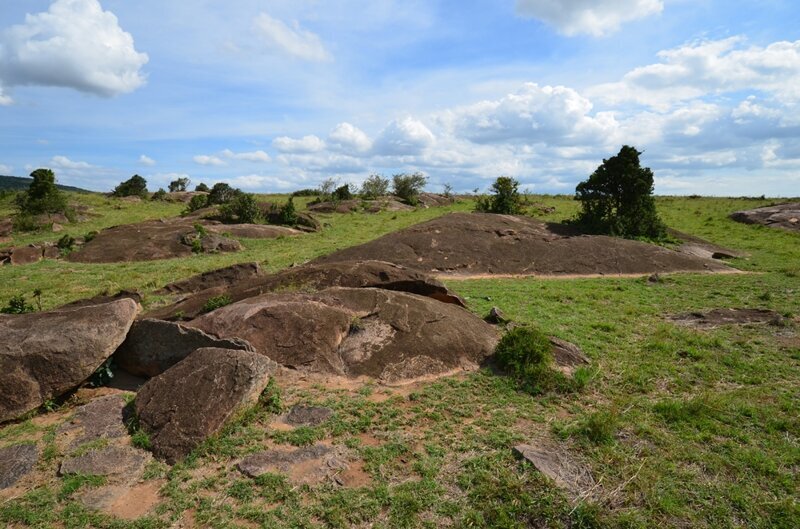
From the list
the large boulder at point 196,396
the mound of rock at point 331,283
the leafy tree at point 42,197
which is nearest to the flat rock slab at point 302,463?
the large boulder at point 196,396

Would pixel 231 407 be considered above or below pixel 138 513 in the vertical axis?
above

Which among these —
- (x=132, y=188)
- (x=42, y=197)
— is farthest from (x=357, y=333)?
(x=132, y=188)

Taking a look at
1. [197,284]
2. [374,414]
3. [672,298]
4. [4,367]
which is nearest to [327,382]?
[374,414]

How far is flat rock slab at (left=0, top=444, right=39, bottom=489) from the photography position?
6742 millimetres

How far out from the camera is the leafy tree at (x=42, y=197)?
121ft

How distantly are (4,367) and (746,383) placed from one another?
45.5 ft

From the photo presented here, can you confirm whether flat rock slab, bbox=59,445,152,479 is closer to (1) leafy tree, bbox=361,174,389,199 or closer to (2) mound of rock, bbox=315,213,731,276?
(2) mound of rock, bbox=315,213,731,276

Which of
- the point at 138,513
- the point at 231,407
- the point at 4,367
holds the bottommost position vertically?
the point at 138,513

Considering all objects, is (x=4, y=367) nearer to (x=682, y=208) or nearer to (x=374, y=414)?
(x=374, y=414)

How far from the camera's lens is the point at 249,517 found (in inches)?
236

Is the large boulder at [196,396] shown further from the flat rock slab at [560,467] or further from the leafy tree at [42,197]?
the leafy tree at [42,197]

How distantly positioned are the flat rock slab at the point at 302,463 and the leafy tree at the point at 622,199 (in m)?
26.8

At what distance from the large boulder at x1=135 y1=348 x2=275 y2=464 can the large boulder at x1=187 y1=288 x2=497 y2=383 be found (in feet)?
5.20

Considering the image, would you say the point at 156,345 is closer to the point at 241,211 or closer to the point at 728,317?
the point at 728,317
